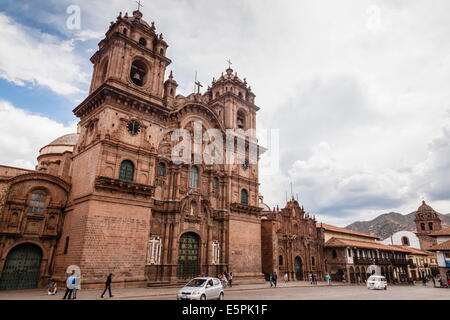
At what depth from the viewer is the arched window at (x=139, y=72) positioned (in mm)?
28578

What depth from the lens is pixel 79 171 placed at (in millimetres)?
24844

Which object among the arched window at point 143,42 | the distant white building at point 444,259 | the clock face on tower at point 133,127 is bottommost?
the distant white building at point 444,259

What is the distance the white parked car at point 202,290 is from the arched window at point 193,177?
13582mm

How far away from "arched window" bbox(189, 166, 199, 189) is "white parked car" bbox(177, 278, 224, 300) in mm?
13582

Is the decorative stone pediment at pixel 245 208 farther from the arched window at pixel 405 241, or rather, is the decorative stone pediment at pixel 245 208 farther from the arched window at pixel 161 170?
the arched window at pixel 405 241

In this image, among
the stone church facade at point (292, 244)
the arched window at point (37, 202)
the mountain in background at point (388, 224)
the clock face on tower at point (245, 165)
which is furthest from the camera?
the mountain in background at point (388, 224)

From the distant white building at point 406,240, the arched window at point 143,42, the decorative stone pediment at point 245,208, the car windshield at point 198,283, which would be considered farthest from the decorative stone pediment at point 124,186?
the distant white building at point 406,240

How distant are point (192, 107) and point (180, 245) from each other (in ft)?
47.5

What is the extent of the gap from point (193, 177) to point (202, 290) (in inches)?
618

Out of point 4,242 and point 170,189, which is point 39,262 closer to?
point 4,242

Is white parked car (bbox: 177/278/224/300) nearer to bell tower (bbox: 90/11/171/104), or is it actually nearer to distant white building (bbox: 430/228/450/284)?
bell tower (bbox: 90/11/171/104)

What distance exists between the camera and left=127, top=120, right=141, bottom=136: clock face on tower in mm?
25391

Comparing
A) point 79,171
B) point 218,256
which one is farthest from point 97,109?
point 218,256

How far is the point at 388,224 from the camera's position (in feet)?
584
